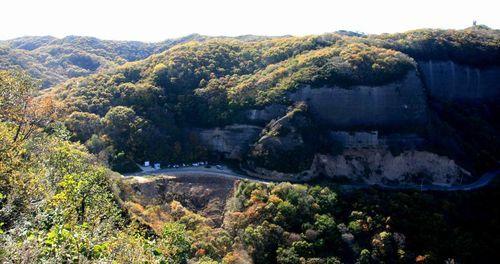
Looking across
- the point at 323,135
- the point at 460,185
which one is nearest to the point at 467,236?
the point at 460,185

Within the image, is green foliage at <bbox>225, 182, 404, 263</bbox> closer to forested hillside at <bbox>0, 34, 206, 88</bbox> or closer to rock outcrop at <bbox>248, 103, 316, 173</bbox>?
rock outcrop at <bbox>248, 103, 316, 173</bbox>

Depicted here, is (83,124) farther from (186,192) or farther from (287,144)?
(287,144)

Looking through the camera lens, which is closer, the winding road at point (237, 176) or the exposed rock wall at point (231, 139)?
the winding road at point (237, 176)

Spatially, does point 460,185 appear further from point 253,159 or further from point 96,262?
point 96,262

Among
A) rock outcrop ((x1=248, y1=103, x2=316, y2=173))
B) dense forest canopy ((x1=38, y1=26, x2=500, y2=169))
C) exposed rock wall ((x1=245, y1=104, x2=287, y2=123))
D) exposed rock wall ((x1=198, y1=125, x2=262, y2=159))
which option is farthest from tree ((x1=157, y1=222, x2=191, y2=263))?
exposed rock wall ((x1=245, y1=104, x2=287, y2=123))

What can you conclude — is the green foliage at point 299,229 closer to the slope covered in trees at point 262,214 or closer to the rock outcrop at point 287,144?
the slope covered in trees at point 262,214

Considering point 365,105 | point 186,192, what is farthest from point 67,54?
point 365,105

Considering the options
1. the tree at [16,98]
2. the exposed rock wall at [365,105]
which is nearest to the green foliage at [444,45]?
the exposed rock wall at [365,105]
